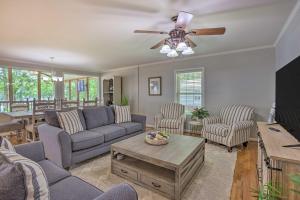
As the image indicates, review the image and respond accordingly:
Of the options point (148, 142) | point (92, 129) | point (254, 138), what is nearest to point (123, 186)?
point (148, 142)

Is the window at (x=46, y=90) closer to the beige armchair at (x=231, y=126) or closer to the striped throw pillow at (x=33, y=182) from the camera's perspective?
the beige armchair at (x=231, y=126)

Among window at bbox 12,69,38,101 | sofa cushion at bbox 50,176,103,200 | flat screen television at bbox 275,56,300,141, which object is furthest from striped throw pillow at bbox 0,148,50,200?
window at bbox 12,69,38,101

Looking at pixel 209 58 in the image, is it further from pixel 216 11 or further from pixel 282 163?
pixel 282 163

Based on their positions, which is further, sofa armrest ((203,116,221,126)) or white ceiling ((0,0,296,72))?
sofa armrest ((203,116,221,126))

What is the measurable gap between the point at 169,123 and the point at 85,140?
7.49ft

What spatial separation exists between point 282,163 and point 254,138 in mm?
3068

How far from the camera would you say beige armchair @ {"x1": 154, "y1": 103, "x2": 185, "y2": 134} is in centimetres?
415

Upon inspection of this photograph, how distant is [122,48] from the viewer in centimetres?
372

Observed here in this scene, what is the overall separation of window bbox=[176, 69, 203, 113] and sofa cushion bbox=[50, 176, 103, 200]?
3.95 metres

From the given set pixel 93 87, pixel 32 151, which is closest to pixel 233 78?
pixel 32 151

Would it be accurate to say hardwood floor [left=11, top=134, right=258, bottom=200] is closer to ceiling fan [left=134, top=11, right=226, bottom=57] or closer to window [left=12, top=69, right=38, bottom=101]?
ceiling fan [left=134, top=11, right=226, bottom=57]

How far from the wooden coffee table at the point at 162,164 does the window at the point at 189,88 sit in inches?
91.3

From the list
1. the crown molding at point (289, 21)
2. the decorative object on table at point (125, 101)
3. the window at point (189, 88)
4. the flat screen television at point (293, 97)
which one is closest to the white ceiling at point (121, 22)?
the crown molding at point (289, 21)

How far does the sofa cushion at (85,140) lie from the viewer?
2.53 m
